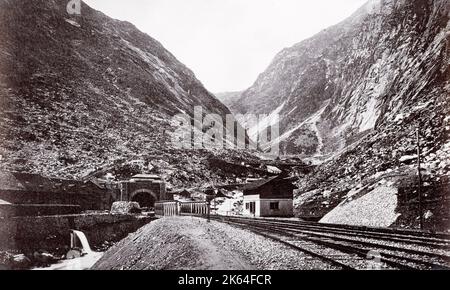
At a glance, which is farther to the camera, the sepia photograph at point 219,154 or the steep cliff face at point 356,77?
the steep cliff face at point 356,77

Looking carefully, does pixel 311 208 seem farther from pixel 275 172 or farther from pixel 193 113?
pixel 193 113

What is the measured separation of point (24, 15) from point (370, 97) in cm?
8185

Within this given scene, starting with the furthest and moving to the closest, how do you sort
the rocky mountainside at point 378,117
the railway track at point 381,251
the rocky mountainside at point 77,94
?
the rocky mountainside at point 77,94
the rocky mountainside at point 378,117
the railway track at point 381,251

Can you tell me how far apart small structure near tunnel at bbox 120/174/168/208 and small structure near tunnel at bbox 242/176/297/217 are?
1755 centimetres

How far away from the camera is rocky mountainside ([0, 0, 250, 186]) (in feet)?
204

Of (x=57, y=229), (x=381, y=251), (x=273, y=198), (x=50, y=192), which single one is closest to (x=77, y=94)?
(x=50, y=192)

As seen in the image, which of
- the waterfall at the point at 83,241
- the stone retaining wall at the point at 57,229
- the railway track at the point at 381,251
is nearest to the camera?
the railway track at the point at 381,251

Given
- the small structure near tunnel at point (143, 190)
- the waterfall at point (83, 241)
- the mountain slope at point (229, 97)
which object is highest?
the mountain slope at point (229, 97)

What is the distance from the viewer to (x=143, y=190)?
46938 millimetres

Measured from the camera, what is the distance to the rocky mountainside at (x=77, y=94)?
62.1 metres

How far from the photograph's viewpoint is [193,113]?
11581 cm

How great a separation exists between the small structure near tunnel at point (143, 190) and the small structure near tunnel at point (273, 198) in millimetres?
17553

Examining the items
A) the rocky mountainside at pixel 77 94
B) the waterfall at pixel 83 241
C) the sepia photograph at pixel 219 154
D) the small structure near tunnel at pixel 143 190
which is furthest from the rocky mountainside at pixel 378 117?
the rocky mountainside at pixel 77 94

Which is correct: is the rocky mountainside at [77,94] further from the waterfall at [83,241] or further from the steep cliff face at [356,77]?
the steep cliff face at [356,77]
